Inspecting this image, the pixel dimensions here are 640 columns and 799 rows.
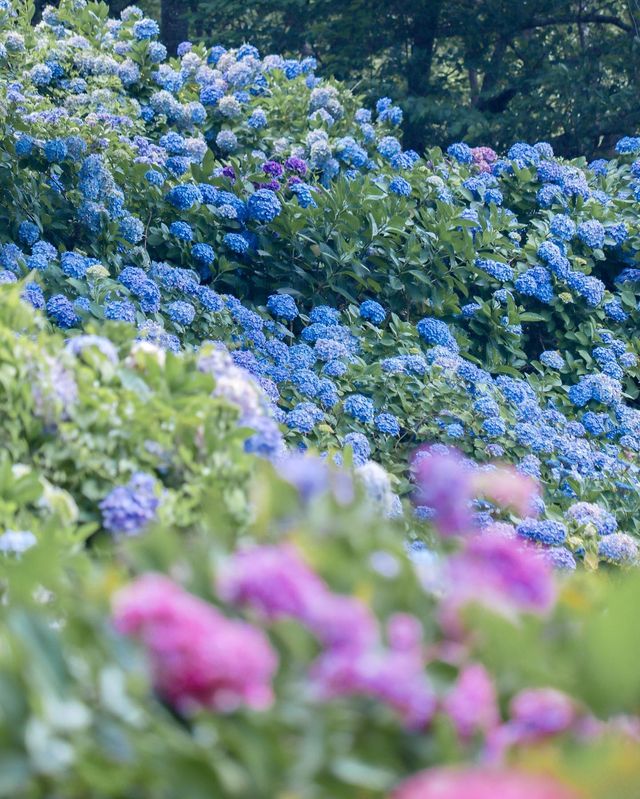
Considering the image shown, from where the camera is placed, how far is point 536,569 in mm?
1155

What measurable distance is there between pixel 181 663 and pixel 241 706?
0.06 meters

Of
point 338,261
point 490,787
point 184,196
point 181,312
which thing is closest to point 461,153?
point 338,261

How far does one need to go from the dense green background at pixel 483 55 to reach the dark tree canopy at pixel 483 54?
11 millimetres

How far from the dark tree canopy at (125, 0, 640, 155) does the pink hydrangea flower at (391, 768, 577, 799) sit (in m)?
8.99

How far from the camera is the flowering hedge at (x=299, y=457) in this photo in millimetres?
921

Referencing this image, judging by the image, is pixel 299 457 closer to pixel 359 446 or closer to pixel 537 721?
pixel 537 721

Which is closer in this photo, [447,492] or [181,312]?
[447,492]

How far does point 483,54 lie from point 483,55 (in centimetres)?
2

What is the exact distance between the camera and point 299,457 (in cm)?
219

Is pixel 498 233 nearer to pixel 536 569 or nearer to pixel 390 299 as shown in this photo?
pixel 390 299

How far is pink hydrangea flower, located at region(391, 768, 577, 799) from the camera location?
0.68 m

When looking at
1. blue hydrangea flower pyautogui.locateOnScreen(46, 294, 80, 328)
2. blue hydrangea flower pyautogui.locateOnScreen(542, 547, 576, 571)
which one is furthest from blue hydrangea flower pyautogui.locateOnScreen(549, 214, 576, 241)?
blue hydrangea flower pyautogui.locateOnScreen(46, 294, 80, 328)

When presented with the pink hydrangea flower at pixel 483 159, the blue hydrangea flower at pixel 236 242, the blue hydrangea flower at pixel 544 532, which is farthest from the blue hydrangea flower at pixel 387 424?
the pink hydrangea flower at pixel 483 159

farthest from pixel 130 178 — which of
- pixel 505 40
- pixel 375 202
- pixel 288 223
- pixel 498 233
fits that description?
pixel 505 40
